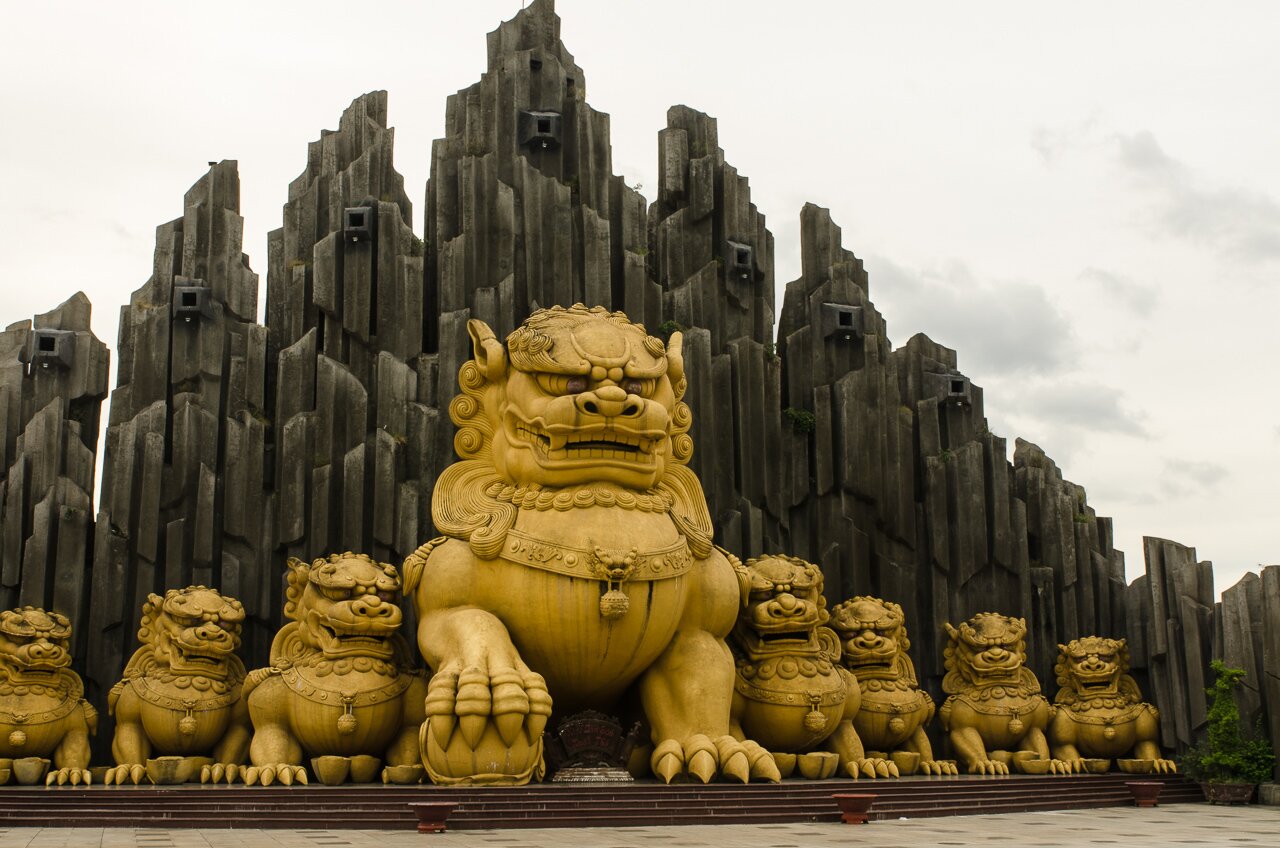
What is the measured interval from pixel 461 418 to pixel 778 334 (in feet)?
19.8

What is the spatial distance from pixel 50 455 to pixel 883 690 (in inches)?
326

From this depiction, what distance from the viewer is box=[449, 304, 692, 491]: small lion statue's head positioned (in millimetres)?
10414

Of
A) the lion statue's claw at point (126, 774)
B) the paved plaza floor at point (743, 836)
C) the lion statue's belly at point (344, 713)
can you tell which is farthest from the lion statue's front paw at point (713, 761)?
the lion statue's claw at point (126, 774)

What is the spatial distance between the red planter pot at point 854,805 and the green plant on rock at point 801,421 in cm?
658

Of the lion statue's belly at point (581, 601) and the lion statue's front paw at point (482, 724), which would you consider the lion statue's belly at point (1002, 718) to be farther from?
the lion statue's front paw at point (482, 724)

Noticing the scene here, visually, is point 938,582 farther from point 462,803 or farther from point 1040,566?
point 462,803

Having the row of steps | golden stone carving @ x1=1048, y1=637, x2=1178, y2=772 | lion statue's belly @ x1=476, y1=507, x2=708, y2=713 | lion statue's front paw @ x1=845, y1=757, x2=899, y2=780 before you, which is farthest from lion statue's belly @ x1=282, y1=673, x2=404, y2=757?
golden stone carving @ x1=1048, y1=637, x2=1178, y2=772

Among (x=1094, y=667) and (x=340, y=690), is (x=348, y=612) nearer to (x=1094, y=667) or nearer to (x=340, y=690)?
(x=340, y=690)

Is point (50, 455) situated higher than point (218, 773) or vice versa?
point (50, 455)

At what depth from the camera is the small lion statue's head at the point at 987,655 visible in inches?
509

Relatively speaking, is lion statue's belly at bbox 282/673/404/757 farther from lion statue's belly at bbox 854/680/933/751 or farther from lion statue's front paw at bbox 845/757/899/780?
lion statue's belly at bbox 854/680/933/751

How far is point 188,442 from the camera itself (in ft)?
44.7

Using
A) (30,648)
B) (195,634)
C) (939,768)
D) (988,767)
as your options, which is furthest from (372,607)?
(988,767)

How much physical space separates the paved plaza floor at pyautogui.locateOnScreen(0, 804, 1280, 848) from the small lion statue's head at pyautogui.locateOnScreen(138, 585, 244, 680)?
2.34 m
